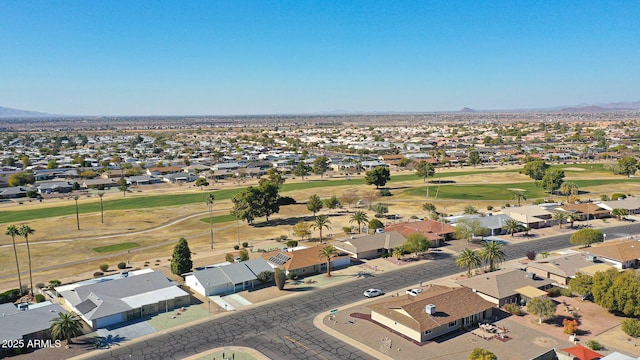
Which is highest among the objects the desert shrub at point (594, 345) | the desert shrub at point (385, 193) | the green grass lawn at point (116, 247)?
the desert shrub at point (594, 345)

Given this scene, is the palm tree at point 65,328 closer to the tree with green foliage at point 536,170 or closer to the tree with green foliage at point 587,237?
the tree with green foliage at point 587,237

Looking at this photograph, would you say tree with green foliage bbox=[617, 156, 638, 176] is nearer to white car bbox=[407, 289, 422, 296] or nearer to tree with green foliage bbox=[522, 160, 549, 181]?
tree with green foliage bbox=[522, 160, 549, 181]

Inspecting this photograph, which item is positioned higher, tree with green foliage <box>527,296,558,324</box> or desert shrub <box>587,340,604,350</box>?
tree with green foliage <box>527,296,558,324</box>

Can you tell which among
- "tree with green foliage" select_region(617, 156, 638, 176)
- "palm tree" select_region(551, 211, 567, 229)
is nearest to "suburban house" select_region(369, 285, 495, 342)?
"palm tree" select_region(551, 211, 567, 229)

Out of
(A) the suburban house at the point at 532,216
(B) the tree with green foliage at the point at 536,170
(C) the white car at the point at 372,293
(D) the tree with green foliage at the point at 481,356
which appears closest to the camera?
(D) the tree with green foliage at the point at 481,356

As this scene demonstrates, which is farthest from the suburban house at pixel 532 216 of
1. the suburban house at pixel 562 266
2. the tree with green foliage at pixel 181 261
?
the tree with green foliage at pixel 181 261

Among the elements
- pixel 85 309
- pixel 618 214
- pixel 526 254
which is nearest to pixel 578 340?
pixel 526 254
